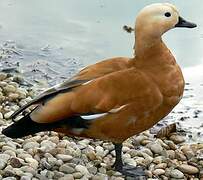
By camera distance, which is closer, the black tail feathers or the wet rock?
the black tail feathers

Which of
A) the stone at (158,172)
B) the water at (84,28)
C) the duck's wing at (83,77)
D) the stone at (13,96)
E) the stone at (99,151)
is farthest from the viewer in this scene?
the water at (84,28)

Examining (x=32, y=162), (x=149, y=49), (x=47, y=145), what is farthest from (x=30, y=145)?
(x=149, y=49)

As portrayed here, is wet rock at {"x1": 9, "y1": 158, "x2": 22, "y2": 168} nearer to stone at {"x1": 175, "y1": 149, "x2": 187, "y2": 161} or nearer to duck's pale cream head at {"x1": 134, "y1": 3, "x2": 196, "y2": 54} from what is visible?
duck's pale cream head at {"x1": 134, "y1": 3, "x2": 196, "y2": 54}

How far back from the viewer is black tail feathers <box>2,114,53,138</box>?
13.4 ft

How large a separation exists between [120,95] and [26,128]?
616mm

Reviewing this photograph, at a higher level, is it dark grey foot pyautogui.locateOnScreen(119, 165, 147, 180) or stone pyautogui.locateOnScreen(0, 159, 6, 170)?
stone pyautogui.locateOnScreen(0, 159, 6, 170)

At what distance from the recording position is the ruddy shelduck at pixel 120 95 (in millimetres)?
4047

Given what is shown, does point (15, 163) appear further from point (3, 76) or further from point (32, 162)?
point (3, 76)

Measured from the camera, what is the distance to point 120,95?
4.07 meters

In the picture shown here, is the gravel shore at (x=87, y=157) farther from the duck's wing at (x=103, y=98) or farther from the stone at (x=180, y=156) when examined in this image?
the duck's wing at (x=103, y=98)

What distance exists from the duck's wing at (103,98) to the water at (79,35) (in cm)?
194

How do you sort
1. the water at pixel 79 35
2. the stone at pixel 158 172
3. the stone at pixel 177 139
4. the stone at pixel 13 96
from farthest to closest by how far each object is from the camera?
1. the water at pixel 79 35
2. the stone at pixel 13 96
3. the stone at pixel 177 139
4. the stone at pixel 158 172

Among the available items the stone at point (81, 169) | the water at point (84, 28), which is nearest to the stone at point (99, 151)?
the stone at point (81, 169)

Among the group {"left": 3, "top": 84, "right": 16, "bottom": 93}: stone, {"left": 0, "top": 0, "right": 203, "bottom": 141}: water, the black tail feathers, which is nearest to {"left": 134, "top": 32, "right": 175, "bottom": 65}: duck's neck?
the black tail feathers
